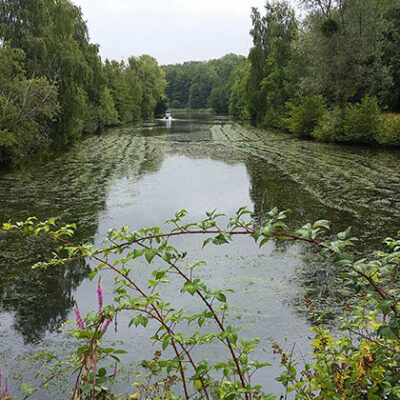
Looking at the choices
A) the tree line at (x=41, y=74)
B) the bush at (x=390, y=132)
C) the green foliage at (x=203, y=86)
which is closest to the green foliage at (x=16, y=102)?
the tree line at (x=41, y=74)

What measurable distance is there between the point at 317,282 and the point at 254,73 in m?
38.3

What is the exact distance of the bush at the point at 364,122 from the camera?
73.3 feet

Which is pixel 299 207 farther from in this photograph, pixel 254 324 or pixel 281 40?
pixel 281 40

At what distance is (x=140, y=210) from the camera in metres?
10.5

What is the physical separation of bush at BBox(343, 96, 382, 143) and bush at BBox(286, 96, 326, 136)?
12.6ft

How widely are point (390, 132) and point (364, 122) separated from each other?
5.93 feet

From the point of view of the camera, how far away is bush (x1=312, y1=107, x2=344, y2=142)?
2468 centimetres

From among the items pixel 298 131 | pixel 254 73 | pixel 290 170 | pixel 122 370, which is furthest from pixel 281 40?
pixel 122 370

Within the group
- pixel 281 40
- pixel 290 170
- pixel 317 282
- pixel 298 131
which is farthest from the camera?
pixel 281 40

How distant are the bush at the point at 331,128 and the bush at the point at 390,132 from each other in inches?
115

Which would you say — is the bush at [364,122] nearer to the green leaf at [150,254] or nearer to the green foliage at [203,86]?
the green leaf at [150,254]

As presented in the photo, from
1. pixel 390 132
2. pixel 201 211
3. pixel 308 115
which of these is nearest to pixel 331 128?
pixel 308 115

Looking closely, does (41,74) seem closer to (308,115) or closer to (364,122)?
(308,115)

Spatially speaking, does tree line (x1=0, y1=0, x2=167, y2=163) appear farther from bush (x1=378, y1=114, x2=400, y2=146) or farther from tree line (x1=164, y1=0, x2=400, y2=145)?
bush (x1=378, y1=114, x2=400, y2=146)
